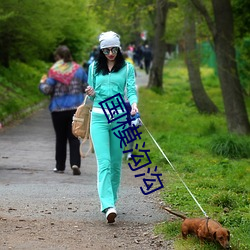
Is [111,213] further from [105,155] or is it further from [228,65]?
[228,65]

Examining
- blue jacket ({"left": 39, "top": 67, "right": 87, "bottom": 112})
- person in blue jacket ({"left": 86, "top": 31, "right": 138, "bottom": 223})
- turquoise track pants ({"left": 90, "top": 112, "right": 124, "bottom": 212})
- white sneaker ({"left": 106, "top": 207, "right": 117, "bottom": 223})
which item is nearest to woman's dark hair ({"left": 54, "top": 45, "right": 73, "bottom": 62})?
blue jacket ({"left": 39, "top": 67, "right": 87, "bottom": 112})

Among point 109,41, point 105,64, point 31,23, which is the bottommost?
point 31,23

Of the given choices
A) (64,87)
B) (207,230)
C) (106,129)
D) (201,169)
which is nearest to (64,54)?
(64,87)

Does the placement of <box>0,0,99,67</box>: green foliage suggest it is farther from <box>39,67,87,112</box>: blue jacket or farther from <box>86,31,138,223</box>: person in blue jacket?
<box>86,31,138,223</box>: person in blue jacket

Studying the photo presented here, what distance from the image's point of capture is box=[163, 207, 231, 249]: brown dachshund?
5957 millimetres

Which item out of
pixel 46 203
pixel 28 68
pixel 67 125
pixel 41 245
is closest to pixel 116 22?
pixel 28 68

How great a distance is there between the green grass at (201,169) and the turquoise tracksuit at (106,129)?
715mm

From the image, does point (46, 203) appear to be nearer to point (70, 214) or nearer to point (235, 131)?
point (70, 214)

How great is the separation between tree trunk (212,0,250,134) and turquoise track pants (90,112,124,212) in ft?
29.0

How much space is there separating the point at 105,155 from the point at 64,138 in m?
4.02

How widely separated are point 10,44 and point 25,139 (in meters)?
6.44

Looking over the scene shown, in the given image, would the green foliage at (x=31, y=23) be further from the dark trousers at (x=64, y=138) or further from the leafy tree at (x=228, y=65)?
the dark trousers at (x=64, y=138)

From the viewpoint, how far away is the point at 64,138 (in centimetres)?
1138

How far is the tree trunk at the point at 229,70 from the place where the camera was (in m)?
15.9
